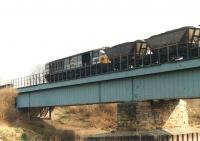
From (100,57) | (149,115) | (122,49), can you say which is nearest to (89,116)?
(100,57)

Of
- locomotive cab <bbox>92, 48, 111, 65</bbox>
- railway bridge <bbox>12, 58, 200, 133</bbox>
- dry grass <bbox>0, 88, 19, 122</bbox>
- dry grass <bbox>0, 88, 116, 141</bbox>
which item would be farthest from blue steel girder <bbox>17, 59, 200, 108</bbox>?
dry grass <bbox>0, 88, 19, 122</bbox>

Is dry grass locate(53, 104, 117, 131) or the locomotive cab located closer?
the locomotive cab

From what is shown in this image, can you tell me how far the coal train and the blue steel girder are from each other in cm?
126

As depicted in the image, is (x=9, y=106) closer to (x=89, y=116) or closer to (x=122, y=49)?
(x=89, y=116)

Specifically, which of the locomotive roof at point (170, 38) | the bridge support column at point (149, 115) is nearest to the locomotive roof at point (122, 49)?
the locomotive roof at point (170, 38)

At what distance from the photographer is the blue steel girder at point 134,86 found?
2420 centimetres

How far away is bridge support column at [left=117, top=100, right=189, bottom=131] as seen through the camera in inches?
1166

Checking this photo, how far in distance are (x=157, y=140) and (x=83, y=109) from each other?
34.3m

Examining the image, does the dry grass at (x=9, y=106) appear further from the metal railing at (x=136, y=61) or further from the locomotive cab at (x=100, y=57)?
the locomotive cab at (x=100, y=57)

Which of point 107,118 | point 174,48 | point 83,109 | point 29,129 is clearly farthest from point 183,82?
point 83,109

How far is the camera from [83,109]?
2398 inches

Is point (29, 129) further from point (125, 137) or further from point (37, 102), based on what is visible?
point (125, 137)

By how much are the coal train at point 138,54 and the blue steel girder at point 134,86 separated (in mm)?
1261

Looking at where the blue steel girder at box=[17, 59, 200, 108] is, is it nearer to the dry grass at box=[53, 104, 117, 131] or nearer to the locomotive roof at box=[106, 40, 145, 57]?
the locomotive roof at box=[106, 40, 145, 57]
